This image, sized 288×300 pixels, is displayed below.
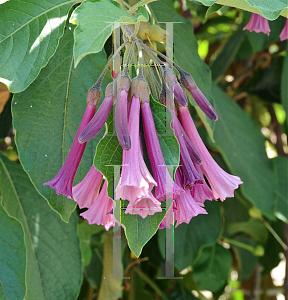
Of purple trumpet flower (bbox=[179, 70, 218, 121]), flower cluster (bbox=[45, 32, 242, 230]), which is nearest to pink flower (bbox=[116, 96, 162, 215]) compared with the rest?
flower cluster (bbox=[45, 32, 242, 230])

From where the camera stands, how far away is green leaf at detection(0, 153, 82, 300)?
822 mm

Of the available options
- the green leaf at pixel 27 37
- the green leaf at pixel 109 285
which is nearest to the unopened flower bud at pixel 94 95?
the green leaf at pixel 27 37

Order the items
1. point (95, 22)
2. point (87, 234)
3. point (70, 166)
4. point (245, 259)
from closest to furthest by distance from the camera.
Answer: point (95, 22)
point (70, 166)
point (87, 234)
point (245, 259)

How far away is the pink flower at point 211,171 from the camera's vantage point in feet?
1.91

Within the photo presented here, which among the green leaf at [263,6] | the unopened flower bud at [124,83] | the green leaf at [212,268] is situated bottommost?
the green leaf at [212,268]

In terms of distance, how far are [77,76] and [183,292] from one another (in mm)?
1114

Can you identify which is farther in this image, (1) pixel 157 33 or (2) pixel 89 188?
(1) pixel 157 33

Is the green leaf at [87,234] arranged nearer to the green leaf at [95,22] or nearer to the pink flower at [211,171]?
the pink flower at [211,171]

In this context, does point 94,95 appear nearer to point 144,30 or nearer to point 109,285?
point 144,30

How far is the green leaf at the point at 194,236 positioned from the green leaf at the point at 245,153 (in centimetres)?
16

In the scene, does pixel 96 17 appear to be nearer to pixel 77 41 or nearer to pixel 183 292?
pixel 77 41

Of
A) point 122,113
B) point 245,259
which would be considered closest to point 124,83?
point 122,113

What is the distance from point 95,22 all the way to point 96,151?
0.16 metres

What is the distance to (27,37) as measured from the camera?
62 cm
